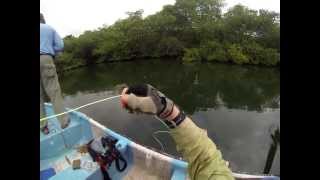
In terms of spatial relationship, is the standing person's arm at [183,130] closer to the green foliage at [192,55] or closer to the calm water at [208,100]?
the calm water at [208,100]

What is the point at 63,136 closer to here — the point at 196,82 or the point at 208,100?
the point at 208,100

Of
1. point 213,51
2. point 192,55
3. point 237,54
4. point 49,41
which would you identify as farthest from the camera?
point 192,55

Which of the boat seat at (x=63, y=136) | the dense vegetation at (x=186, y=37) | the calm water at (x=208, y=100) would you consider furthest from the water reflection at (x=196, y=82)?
the boat seat at (x=63, y=136)

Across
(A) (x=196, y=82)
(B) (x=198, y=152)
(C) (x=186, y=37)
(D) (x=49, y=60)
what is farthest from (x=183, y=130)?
(C) (x=186, y=37)

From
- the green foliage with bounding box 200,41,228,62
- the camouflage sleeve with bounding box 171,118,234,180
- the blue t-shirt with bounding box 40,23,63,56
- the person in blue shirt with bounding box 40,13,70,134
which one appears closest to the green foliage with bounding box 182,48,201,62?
the green foliage with bounding box 200,41,228,62

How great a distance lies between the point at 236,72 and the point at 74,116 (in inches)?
1212

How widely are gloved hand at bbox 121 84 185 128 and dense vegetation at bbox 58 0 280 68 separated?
122ft

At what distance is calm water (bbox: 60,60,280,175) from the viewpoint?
1359 centimetres

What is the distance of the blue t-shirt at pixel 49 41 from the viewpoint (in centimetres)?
382

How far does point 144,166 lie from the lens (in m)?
4.80

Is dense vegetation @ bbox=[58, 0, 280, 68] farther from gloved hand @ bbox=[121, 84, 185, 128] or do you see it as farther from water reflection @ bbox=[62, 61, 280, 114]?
gloved hand @ bbox=[121, 84, 185, 128]

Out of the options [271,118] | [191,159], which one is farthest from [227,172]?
[271,118]

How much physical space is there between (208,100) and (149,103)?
829 inches

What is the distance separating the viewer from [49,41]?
3.94 meters
